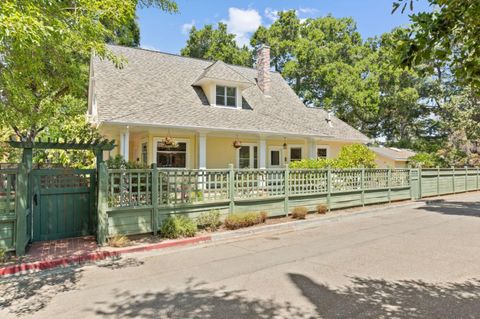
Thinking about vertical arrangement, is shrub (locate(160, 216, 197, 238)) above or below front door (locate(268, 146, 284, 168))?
below

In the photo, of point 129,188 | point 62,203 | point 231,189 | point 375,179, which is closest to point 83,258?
point 62,203

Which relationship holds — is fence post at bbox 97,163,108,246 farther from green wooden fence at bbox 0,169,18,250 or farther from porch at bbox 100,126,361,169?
porch at bbox 100,126,361,169

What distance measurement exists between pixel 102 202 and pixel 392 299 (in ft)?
20.8

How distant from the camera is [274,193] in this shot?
38.0 ft

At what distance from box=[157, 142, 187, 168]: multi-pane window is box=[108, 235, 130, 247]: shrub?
835 centimetres

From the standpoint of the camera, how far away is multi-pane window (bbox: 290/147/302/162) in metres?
20.8

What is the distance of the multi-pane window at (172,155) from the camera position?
16188 millimetres

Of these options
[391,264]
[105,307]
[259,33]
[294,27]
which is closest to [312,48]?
[294,27]

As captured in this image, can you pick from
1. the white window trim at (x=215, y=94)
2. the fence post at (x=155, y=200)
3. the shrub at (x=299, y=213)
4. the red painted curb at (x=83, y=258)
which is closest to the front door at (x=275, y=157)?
the white window trim at (x=215, y=94)

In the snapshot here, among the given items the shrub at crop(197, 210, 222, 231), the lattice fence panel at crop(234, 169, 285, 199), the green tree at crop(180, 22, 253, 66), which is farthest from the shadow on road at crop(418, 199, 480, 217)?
the green tree at crop(180, 22, 253, 66)

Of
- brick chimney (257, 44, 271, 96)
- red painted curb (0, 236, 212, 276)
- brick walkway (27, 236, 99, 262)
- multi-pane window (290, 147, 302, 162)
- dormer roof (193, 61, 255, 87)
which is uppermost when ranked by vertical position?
brick chimney (257, 44, 271, 96)

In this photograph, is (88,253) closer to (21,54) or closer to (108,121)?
(21,54)

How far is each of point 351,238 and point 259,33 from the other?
35.1 metres

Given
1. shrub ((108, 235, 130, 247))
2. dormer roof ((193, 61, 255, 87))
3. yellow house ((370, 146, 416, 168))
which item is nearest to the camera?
shrub ((108, 235, 130, 247))
